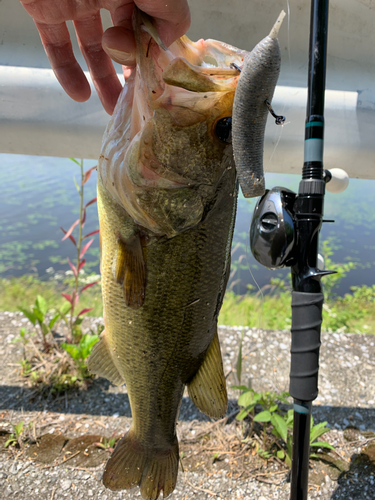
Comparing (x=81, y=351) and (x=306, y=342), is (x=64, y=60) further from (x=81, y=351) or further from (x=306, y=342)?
(x=81, y=351)

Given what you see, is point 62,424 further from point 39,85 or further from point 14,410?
point 39,85

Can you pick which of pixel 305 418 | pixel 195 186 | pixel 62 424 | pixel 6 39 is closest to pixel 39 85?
pixel 6 39

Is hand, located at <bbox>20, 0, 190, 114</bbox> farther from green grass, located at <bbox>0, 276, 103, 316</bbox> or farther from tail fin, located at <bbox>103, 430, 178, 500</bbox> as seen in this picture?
green grass, located at <bbox>0, 276, 103, 316</bbox>

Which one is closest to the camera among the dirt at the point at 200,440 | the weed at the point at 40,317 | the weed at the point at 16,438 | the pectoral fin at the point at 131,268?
the pectoral fin at the point at 131,268

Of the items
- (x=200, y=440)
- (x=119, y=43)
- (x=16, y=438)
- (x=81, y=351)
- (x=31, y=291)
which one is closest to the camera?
(x=119, y=43)

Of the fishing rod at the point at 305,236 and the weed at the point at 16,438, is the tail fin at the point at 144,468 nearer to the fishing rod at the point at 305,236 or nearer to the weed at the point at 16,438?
the fishing rod at the point at 305,236

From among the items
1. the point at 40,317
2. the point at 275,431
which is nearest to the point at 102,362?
the point at 275,431

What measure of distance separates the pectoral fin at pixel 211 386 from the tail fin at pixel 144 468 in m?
0.27

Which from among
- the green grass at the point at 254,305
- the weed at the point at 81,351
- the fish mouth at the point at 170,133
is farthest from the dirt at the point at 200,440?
the fish mouth at the point at 170,133

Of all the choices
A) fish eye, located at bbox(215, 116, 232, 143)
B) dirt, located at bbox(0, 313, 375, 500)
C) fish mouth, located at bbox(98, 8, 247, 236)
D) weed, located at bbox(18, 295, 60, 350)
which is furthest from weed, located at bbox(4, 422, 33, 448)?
fish eye, located at bbox(215, 116, 232, 143)

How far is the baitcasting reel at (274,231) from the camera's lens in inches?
51.3

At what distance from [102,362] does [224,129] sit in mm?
969

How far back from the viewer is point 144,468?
1384 mm

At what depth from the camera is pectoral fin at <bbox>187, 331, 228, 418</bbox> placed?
1272mm
